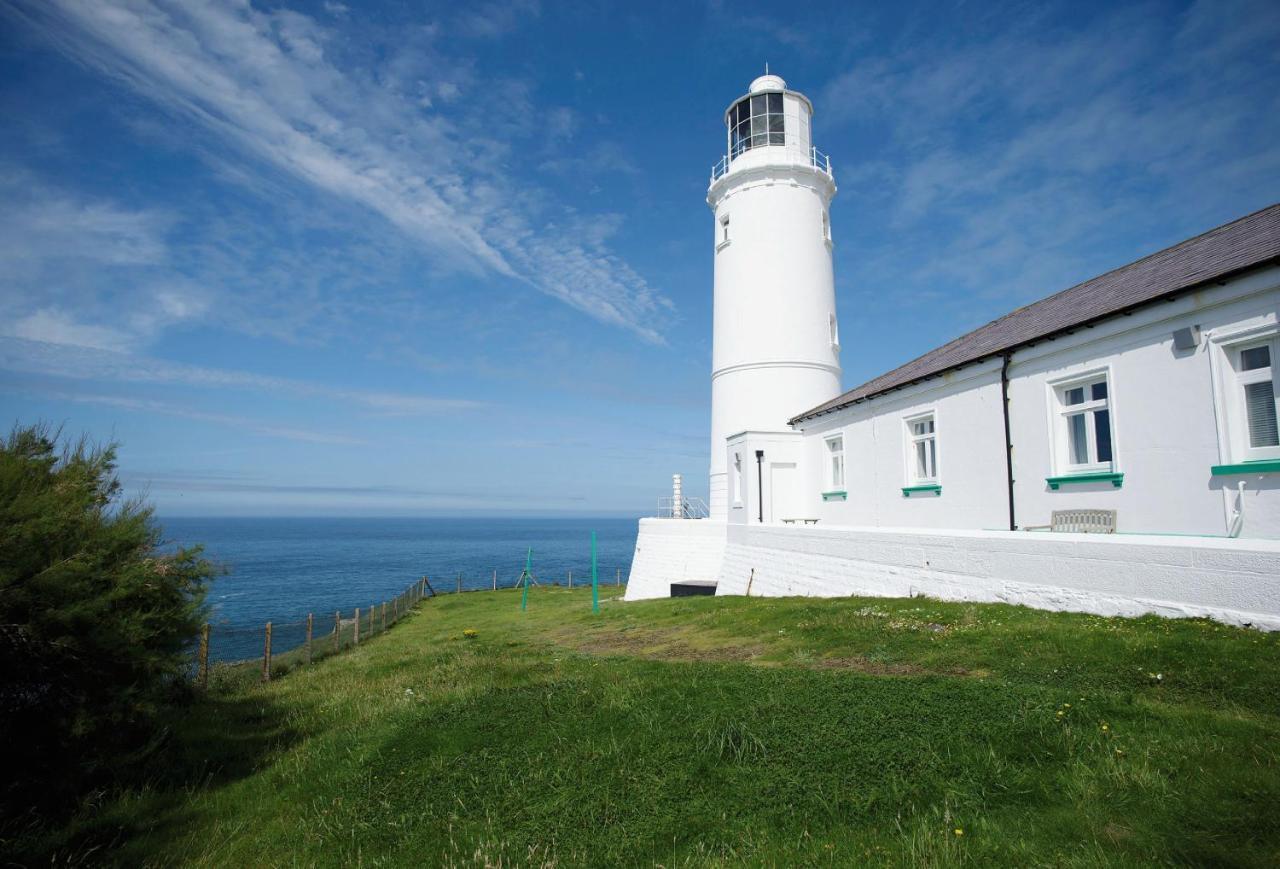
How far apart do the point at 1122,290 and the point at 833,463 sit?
31.4 feet

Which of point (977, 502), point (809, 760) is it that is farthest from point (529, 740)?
point (977, 502)

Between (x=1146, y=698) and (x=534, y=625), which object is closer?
(x=1146, y=698)

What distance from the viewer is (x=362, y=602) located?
47.0 meters

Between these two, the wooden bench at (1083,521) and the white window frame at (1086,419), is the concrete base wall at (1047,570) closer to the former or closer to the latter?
the wooden bench at (1083,521)

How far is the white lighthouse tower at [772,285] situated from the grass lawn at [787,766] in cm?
1483

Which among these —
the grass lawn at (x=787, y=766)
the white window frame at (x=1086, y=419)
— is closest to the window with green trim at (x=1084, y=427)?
the white window frame at (x=1086, y=419)

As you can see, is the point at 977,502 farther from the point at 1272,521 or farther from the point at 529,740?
the point at 529,740

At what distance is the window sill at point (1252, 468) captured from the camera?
28.6ft

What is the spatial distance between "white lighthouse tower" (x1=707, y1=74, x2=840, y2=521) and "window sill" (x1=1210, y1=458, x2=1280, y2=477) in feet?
45.7

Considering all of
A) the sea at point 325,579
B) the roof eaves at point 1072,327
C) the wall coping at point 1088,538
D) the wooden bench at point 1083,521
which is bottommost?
the sea at point 325,579

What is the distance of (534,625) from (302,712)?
1131cm

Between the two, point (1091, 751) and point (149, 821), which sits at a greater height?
point (1091, 751)

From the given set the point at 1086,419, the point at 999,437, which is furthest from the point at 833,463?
the point at 1086,419

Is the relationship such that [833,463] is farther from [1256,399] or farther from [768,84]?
[768,84]
